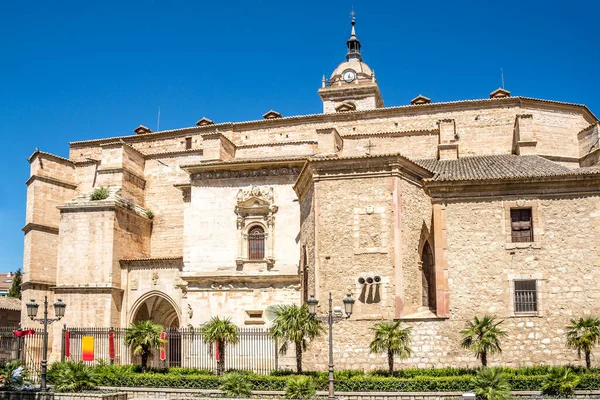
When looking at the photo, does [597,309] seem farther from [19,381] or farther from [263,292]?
[19,381]

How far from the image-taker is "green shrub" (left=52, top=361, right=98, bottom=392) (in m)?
20.5

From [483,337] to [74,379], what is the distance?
39.4ft

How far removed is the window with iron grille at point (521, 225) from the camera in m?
21.5

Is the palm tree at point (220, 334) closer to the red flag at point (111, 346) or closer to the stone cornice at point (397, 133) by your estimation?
the red flag at point (111, 346)

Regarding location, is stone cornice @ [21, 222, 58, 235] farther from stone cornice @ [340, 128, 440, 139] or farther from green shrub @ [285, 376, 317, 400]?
green shrub @ [285, 376, 317, 400]

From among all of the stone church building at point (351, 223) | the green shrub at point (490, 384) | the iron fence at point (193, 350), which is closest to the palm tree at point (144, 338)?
the iron fence at point (193, 350)

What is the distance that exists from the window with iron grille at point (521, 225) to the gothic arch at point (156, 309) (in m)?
16.4

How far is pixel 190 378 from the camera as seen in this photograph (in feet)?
70.2

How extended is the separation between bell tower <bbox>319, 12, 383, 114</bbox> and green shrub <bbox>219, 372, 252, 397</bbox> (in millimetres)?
28204

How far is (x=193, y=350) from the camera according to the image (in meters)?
27.8

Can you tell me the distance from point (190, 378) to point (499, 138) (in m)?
20.5

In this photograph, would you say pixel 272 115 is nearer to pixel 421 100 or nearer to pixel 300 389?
pixel 421 100

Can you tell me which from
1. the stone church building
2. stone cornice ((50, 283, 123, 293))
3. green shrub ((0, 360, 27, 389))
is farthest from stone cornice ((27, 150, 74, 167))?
green shrub ((0, 360, 27, 389))

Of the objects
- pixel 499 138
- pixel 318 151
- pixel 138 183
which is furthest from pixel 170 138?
pixel 499 138
